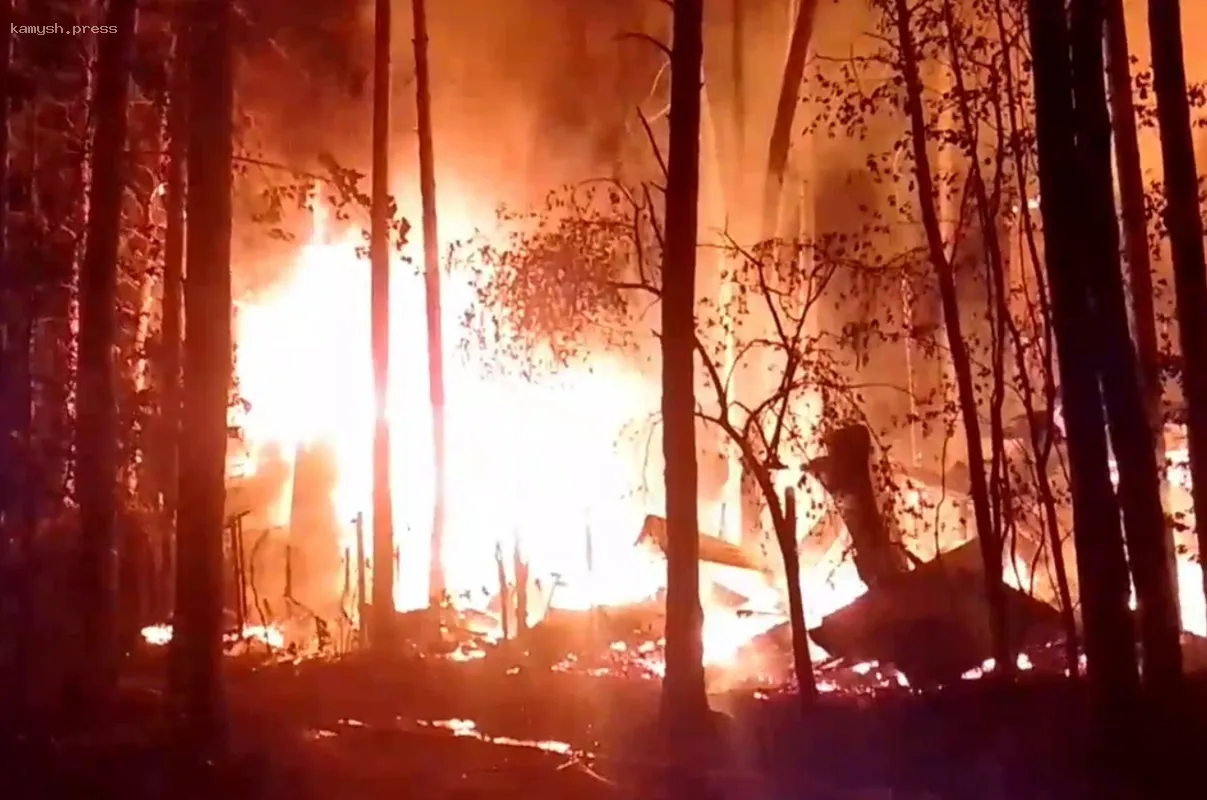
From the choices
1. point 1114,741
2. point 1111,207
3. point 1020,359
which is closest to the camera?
point 1114,741

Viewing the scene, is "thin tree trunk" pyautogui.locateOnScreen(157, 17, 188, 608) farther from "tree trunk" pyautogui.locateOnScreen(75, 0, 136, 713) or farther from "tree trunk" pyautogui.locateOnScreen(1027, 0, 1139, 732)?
"tree trunk" pyautogui.locateOnScreen(1027, 0, 1139, 732)

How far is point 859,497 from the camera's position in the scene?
543 inches

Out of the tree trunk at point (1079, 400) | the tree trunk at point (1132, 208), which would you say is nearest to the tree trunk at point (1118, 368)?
the tree trunk at point (1079, 400)

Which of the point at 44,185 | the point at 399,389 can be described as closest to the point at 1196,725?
the point at 44,185

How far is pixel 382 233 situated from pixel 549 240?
15.8 feet

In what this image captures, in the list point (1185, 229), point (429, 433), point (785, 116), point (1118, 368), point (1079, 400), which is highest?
point (785, 116)

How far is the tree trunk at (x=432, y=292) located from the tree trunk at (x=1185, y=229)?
11452 mm

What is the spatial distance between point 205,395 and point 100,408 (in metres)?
2.19

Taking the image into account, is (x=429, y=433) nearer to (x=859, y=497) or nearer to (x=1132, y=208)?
(x=859, y=497)

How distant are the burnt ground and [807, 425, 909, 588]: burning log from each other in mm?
1656

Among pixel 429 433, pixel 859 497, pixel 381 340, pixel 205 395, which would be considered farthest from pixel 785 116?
pixel 205 395

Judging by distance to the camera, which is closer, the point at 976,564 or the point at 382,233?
the point at 976,564

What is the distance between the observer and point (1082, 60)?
10281 millimetres

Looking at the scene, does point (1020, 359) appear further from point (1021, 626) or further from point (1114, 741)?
point (1114, 741)
